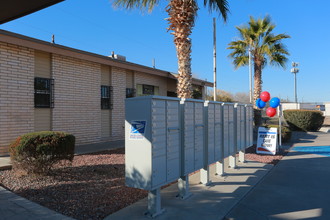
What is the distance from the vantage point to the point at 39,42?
30.4 feet

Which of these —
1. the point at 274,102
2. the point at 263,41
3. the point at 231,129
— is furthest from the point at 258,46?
the point at 231,129

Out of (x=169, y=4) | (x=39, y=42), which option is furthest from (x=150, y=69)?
(x=39, y=42)

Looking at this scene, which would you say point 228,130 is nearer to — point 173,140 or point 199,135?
point 199,135

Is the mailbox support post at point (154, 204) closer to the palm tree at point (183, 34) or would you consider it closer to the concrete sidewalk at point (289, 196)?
the concrete sidewalk at point (289, 196)

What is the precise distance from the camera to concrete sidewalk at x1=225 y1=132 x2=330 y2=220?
4.57m

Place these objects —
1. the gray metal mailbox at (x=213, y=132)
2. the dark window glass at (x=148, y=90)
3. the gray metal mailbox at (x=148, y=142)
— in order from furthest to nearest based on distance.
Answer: the dark window glass at (x=148, y=90) → the gray metal mailbox at (x=213, y=132) → the gray metal mailbox at (x=148, y=142)

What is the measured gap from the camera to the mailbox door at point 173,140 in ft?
15.0

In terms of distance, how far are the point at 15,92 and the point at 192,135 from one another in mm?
6897

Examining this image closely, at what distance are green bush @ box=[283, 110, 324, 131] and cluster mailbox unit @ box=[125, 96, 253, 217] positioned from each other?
59.0ft

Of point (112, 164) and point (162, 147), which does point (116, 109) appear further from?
point (162, 147)

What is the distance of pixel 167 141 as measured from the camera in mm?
4523

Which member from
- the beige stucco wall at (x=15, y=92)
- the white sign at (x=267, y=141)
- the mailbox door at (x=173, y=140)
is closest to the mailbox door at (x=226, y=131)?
the mailbox door at (x=173, y=140)

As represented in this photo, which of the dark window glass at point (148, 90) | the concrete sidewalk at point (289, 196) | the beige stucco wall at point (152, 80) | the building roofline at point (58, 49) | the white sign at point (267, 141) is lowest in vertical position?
the concrete sidewalk at point (289, 196)

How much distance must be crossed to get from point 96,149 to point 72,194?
5288 millimetres
